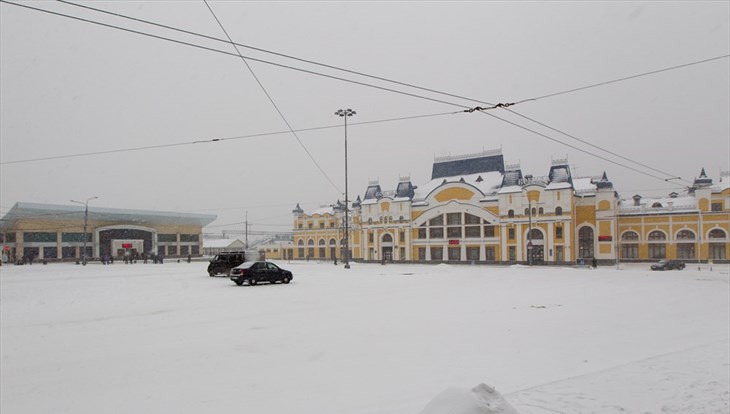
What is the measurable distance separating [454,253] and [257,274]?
1732 inches

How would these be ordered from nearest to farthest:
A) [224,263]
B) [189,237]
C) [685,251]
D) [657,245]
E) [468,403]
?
[468,403], [224,263], [685,251], [657,245], [189,237]

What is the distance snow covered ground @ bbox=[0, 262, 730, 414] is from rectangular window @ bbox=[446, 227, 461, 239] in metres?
46.1

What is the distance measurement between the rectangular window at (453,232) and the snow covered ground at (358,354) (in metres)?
46.1

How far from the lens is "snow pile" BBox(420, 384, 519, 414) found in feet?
12.7

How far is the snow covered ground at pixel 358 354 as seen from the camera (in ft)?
22.6

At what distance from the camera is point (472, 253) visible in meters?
63.3

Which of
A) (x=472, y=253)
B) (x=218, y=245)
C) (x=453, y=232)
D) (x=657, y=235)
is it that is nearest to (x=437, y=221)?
(x=453, y=232)

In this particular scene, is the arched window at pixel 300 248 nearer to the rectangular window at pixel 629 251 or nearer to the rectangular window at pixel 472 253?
the rectangular window at pixel 472 253

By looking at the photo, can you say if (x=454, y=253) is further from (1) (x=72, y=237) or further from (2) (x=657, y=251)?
(1) (x=72, y=237)

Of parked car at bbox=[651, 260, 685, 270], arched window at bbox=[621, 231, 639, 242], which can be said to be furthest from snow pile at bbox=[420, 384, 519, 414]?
arched window at bbox=[621, 231, 639, 242]

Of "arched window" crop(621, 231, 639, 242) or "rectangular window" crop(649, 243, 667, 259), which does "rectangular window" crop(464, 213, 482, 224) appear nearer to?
"arched window" crop(621, 231, 639, 242)

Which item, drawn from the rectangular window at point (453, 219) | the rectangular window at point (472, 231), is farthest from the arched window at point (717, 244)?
the rectangular window at point (453, 219)

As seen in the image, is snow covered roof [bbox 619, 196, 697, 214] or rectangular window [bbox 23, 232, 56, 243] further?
rectangular window [bbox 23, 232, 56, 243]

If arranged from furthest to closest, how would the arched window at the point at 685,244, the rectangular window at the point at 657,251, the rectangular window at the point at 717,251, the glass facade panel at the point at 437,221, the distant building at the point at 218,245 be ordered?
the distant building at the point at 218,245
the glass facade panel at the point at 437,221
the rectangular window at the point at 657,251
the arched window at the point at 685,244
the rectangular window at the point at 717,251
